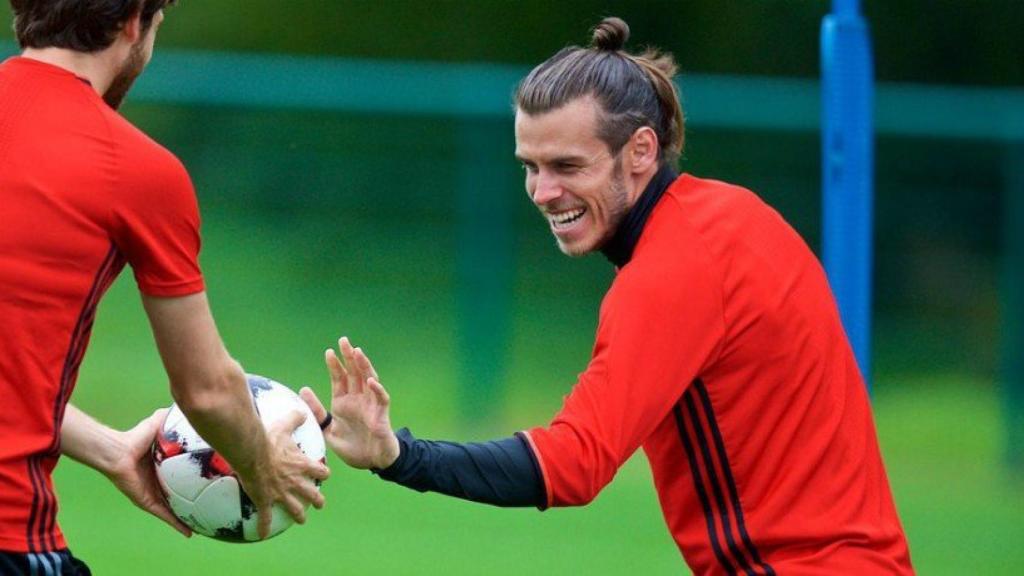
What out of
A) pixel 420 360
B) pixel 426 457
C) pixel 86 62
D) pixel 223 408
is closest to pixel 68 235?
pixel 86 62

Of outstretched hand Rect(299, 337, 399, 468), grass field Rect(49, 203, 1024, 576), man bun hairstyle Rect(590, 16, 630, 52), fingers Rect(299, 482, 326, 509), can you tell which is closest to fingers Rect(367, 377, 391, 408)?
outstretched hand Rect(299, 337, 399, 468)

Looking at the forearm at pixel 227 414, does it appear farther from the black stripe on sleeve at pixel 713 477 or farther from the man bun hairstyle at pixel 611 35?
the man bun hairstyle at pixel 611 35

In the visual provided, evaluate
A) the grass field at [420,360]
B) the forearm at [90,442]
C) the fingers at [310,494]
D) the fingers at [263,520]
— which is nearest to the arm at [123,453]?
the forearm at [90,442]

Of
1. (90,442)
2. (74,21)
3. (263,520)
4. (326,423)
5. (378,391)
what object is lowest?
(263,520)

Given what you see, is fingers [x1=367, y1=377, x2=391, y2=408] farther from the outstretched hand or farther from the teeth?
the teeth

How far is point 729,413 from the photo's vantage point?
3695mm

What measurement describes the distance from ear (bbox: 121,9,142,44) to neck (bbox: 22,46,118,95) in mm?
37

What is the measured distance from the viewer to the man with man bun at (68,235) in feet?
10.4

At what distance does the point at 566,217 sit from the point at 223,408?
954mm

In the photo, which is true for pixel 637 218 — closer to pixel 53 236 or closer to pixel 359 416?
pixel 359 416

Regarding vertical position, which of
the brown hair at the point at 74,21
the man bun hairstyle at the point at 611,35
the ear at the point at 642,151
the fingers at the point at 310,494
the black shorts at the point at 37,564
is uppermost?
the man bun hairstyle at the point at 611,35

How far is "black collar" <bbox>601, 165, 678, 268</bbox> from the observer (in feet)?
12.8

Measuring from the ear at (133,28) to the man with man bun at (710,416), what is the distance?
0.75 m

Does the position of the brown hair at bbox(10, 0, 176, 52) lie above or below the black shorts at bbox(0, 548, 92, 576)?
above
